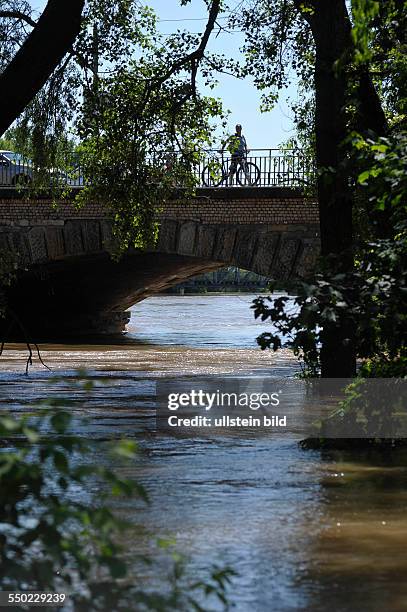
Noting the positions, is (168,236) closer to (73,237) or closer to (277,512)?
(73,237)

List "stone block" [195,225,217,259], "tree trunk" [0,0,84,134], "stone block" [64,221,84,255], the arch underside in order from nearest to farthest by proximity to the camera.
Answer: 1. "tree trunk" [0,0,84,134]
2. the arch underside
3. "stone block" [195,225,217,259]
4. "stone block" [64,221,84,255]

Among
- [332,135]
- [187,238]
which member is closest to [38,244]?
[187,238]

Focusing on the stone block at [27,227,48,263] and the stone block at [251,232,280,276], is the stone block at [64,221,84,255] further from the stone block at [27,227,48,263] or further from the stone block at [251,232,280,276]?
the stone block at [251,232,280,276]

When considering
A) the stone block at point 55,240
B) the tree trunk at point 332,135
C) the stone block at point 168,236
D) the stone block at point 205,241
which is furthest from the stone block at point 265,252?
the tree trunk at point 332,135

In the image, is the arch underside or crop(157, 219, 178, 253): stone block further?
crop(157, 219, 178, 253): stone block

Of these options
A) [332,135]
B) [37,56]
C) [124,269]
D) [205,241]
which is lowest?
[124,269]

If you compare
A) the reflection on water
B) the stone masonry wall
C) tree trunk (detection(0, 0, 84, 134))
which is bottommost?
the reflection on water

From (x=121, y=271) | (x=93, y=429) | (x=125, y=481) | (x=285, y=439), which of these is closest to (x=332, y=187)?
(x=285, y=439)

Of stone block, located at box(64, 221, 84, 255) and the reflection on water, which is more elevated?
stone block, located at box(64, 221, 84, 255)

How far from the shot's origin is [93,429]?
39.9ft

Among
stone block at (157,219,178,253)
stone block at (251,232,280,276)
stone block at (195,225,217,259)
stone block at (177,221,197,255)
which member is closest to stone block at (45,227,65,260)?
stone block at (157,219,178,253)

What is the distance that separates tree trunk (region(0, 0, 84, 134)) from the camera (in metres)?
10.3

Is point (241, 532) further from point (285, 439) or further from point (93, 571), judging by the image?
point (285, 439)

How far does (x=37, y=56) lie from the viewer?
33.8ft
